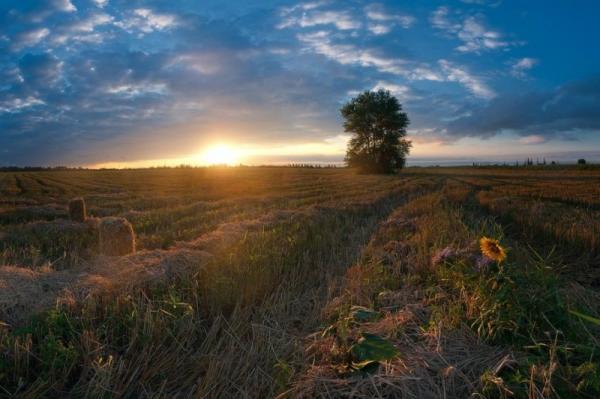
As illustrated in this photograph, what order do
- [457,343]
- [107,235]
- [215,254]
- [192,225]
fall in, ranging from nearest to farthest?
1. [457,343]
2. [215,254]
3. [107,235]
4. [192,225]

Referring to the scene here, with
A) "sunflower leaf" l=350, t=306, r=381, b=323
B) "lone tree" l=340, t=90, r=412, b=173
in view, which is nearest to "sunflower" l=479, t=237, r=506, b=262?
"sunflower leaf" l=350, t=306, r=381, b=323

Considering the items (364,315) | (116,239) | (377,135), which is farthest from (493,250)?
(377,135)

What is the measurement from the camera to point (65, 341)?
3561 millimetres

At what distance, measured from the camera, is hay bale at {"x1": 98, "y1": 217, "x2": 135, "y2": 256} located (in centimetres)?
→ 789

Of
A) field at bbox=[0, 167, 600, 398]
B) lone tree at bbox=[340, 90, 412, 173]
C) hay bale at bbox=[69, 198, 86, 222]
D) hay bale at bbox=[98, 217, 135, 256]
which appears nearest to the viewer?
field at bbox=[0, 167, 600, 398]

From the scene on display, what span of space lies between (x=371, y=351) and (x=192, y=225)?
9.08 m

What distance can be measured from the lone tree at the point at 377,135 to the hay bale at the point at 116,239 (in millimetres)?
51645

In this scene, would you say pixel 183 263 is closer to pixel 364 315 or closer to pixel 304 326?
pixel 304 326

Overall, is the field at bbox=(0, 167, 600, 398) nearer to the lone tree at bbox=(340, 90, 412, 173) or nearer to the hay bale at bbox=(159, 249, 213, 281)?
the hay bale at bbox=(159, 249, 213, 281)

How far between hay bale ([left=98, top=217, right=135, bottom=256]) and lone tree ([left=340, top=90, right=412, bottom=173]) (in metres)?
51.6

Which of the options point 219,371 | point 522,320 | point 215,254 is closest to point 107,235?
point 215,254

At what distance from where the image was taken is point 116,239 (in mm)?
7980

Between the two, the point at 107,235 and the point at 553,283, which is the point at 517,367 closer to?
the point at 553,283

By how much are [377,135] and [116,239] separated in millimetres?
54576
